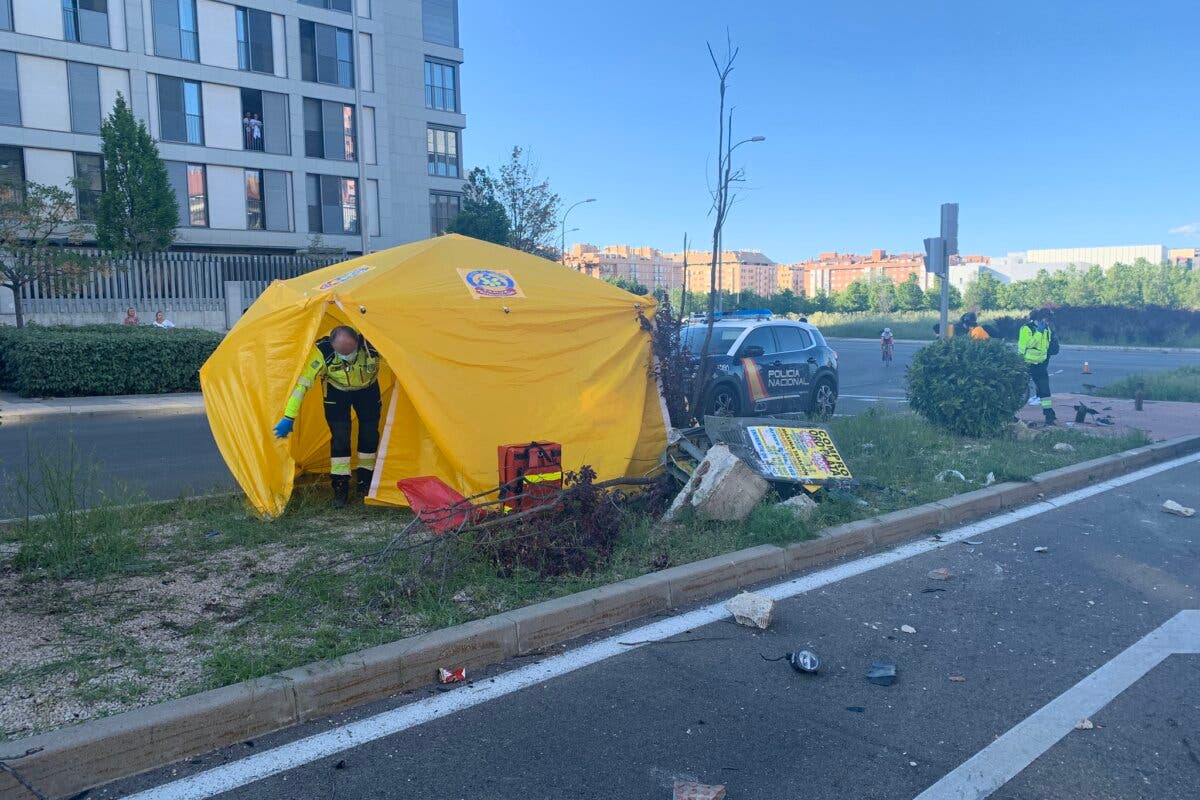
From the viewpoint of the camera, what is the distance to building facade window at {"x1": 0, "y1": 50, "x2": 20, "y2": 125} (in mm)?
31172

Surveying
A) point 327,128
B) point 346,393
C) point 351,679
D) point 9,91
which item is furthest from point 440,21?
point 351,679

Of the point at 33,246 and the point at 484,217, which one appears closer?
the point at 33,246

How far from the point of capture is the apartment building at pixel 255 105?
1262 inches

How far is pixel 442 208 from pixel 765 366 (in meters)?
34.1

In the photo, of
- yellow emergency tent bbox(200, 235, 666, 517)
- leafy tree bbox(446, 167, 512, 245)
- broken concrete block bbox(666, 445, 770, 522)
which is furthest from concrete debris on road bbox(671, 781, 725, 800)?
leafy tree bbox(446, 167, 512, 245)

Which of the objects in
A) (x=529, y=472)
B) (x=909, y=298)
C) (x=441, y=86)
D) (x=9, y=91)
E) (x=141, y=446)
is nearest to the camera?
(x=529, y=472)

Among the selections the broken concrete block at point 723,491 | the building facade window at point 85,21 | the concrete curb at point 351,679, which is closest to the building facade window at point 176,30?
the building facade window at point 85,21

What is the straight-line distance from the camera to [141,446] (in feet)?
39.0

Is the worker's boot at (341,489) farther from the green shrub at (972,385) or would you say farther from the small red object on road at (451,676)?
the green shrub at (972,385)

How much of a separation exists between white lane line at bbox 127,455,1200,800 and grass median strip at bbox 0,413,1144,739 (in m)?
0.43

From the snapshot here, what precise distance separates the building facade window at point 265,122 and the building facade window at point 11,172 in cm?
794

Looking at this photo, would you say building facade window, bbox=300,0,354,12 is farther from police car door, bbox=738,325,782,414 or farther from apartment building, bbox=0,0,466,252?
police car door, bbox=738,325,782,414

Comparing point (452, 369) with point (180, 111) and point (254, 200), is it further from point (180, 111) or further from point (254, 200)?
point (254, 200)

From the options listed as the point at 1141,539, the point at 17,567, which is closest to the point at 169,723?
the point at 17,567
